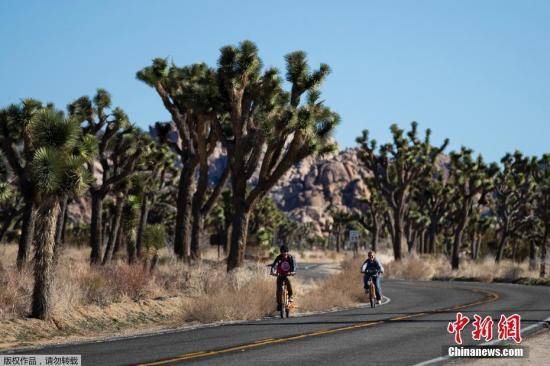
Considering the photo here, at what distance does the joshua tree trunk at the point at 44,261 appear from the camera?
599 inches

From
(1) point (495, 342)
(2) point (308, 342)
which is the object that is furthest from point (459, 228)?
(2) point (308, 342)

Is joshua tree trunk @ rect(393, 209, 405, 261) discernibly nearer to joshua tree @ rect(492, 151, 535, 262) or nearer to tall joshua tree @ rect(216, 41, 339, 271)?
joshua tree @ rect(492, 151, 535, 262)

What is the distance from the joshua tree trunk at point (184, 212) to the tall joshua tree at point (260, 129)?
13.0 feet

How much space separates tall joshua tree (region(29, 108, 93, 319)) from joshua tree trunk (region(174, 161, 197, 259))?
39.9 ft

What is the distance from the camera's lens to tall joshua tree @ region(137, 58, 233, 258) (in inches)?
1002

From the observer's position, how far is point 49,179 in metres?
14.9

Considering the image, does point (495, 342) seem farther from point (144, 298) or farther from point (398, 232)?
point (398, 232)

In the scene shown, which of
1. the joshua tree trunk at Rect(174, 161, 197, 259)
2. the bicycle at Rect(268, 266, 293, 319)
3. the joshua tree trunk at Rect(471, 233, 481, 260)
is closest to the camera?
the bicycle at Rect(268, 266, 293, 319)

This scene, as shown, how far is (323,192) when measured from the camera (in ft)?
611

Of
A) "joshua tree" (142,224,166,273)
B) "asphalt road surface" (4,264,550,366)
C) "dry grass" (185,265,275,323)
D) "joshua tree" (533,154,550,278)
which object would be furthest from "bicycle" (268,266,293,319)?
"joshua tree" (533,154,550,278)

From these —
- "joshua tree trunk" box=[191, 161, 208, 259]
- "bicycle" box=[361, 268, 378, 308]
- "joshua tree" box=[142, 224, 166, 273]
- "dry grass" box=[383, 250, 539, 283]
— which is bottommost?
"dry grass" box=[383, 250, 539, 283]

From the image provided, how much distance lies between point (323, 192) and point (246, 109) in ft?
531

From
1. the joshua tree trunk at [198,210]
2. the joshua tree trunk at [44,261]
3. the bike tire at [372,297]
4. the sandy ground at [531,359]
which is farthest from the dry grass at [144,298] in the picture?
the sandy ground at [531,359]

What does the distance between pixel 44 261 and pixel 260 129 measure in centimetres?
999
